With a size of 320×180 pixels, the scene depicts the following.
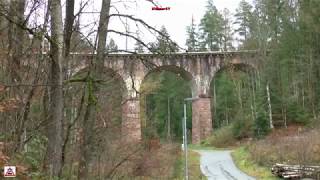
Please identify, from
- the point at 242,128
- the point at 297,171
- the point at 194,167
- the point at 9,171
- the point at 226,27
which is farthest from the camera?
the point at 226,27

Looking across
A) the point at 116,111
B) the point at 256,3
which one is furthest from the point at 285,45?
the point at 116,111

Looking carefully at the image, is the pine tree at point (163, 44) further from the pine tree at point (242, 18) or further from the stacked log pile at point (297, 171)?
the pine tree at point (242, 18)

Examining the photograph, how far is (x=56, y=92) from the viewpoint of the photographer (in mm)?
7742

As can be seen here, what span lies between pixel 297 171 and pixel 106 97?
454 inches

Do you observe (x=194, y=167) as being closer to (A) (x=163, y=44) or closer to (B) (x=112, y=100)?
(B) (x=112, y=100)

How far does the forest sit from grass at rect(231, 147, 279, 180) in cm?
21

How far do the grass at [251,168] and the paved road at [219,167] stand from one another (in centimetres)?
34

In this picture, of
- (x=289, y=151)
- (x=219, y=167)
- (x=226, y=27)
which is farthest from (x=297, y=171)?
(x=226, y=27)

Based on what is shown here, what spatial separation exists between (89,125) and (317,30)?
3078 cm

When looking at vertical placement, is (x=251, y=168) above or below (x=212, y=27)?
below

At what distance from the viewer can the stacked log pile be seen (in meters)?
20.7

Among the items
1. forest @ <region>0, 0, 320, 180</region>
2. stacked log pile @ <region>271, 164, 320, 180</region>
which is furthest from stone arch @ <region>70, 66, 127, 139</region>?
stacked log pile @ <region>271, 164, 320, 180</region>

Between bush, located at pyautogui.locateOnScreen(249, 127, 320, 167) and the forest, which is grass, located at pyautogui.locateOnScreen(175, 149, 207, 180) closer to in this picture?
the forest

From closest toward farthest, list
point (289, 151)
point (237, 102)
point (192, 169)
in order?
point (289, 151)
point (192, 169)
point (237, 102)
